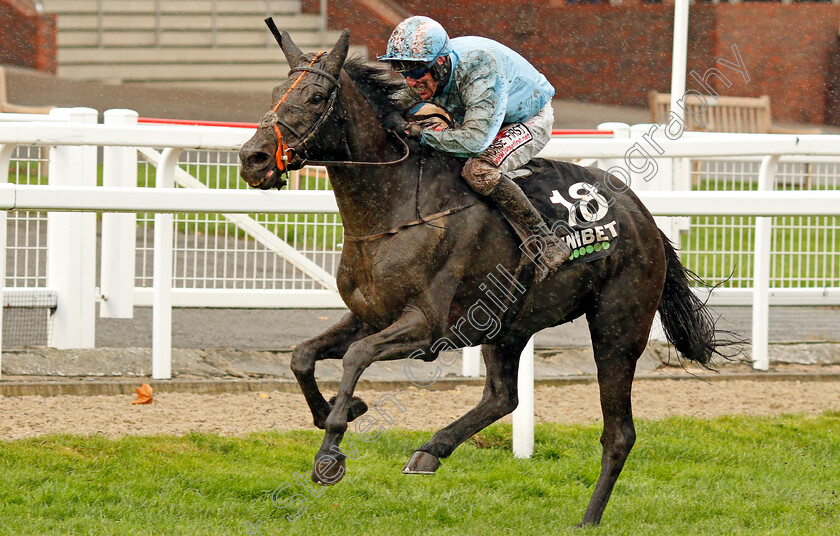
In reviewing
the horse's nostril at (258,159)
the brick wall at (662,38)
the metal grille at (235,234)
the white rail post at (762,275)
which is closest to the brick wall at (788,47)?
the brick wall at (662,38)

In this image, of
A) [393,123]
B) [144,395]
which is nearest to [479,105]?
[393,123]

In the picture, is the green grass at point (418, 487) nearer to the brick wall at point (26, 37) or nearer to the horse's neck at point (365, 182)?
the horse's neck at point (365, 182)

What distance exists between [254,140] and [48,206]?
108cm

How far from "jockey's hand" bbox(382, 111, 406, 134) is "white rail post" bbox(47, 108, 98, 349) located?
3000 millimetres

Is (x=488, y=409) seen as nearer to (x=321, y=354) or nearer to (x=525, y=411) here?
(x=525, y=411)

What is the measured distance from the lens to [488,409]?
15.7 ft

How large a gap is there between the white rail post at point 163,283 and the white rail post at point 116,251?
0.62 m

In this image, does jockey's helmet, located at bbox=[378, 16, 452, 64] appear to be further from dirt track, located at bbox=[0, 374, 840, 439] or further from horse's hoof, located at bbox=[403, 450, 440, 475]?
dirt track, located at bbox=[0, 374, 840, 439]

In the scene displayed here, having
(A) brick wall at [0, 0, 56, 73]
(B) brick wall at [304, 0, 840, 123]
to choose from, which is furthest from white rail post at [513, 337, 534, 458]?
(B) brick wall at [304, 0, 840, 123]

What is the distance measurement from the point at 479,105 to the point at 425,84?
214 mm

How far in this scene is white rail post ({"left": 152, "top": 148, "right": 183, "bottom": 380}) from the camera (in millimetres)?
6406

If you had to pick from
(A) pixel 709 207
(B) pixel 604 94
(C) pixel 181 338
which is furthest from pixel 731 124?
(A) pixel 709 207

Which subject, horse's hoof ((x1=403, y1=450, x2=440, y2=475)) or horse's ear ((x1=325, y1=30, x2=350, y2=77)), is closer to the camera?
horse's ear ((x1=325, y1=30, x2=350, y2=77))

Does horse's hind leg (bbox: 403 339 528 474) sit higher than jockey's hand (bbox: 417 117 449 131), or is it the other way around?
jockey's hand (bbox: 417 117 449 131)
